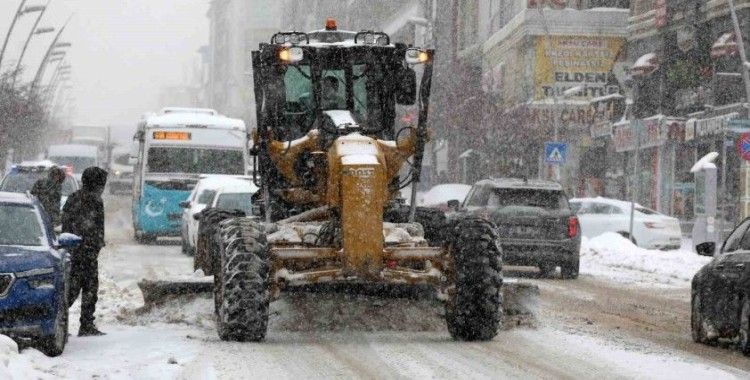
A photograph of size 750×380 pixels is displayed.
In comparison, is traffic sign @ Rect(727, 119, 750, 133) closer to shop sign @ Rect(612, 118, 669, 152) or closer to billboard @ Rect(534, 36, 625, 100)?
shop sign @ Rect(612, 118, 669, 152)

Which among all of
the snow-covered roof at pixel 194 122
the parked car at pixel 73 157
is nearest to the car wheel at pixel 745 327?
the snow-covered roof at pixel 194 122

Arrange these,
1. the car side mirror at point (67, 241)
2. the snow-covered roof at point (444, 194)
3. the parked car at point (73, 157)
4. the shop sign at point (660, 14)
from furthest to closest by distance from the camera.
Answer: the parked car at point (73, 157), the shop sign at point (660, 14), the snow-covered roof at point (444, 194), the car side mirror at point (67, 241)

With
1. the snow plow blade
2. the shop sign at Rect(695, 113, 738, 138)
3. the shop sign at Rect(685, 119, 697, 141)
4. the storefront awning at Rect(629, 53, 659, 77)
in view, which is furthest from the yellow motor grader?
the storefront awning at Rect(629, 53, 659, 77)

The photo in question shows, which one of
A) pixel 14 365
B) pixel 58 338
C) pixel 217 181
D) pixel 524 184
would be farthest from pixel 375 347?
pixel 217 181

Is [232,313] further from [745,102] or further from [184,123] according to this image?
[745,102]

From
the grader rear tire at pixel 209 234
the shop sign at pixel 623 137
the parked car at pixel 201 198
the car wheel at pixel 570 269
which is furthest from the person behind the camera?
the shop sign at pixel 623 137

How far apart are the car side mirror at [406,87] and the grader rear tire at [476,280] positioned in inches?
63.0

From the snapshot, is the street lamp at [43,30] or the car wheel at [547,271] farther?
the street lamp at [43,30]

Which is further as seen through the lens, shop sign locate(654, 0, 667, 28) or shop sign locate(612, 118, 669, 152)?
shop sign locate(654, 0, 667, 28)

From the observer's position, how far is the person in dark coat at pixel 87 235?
48.8 feet

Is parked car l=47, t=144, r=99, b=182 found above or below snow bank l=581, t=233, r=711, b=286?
above

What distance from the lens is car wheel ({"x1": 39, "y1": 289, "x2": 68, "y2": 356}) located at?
1259 centimetres

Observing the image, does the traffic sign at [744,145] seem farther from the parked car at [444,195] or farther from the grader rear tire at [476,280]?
the grader rear tire at [476,280]

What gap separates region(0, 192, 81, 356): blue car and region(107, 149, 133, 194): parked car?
6205cm
